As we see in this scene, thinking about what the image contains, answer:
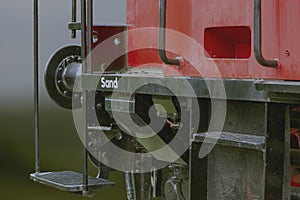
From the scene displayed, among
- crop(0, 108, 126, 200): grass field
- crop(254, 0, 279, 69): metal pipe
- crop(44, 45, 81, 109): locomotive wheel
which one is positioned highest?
crop(254, 0, 279, 69): metal pipe

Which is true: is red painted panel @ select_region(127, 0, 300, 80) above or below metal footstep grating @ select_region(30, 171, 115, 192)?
above

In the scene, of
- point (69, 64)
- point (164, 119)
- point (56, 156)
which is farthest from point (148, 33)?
point (56, 156)

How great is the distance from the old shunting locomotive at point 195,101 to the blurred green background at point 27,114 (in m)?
1.55

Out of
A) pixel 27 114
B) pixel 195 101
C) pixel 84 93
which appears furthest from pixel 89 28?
pixel 27 114

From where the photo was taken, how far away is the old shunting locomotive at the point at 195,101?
2.49 m

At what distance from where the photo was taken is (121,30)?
153 inches

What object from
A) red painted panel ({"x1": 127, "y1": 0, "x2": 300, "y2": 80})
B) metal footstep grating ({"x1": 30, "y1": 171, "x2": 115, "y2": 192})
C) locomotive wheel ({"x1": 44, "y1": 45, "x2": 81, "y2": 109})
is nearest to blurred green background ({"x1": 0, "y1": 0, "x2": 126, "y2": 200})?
locomotive wheel ({"x1": 44, "y1": 45, "x2": 81, "y2": 109})

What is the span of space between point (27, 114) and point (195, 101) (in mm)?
3267

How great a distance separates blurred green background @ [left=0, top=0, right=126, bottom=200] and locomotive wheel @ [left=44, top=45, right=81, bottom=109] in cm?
109

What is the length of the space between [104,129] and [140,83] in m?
0.63

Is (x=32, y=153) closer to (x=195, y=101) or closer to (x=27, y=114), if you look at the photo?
(x=27, y=114)

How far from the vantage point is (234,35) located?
2.82m

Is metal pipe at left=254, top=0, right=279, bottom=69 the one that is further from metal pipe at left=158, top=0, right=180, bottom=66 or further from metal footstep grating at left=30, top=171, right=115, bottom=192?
metal footstep grating at left=30, top=171, right=115, bottom=192

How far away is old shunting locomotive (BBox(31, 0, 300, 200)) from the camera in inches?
97.9
